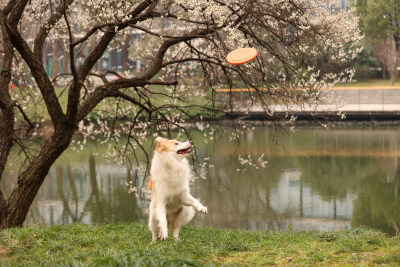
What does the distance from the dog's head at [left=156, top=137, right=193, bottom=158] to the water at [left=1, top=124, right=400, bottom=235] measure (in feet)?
14.2

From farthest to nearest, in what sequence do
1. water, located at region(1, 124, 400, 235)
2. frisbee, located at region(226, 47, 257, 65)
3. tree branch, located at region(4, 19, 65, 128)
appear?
water, located at region(1, 124, 400, 235) < tree branch, located at region(4, 19, 65, 128) < frisbee, located at region(226, 47, 257, 65)

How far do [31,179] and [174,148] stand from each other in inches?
147

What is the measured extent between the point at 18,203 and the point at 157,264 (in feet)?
18.8

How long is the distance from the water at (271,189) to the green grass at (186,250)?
13.4 feet

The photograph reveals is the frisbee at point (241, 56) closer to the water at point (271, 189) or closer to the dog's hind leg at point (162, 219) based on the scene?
the dog's hind leg at point (162, 219)

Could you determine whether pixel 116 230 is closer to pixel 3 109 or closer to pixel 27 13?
pixel 3 109

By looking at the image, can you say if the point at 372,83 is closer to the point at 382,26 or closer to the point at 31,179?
the point at 382,26

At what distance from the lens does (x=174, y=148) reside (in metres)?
7.12

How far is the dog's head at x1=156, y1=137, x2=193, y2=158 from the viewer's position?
7.06 m

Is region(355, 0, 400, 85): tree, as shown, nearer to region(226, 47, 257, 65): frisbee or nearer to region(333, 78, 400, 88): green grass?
region(333, 78, 400, 88): green grass

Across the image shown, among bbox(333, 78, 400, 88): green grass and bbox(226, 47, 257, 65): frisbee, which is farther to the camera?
bbox(333, 78, 400, 88): green grass

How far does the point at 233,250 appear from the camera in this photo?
21.5 ft

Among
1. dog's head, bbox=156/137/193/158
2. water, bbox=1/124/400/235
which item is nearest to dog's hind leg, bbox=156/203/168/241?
dog's head, bbox=156/137/193/158

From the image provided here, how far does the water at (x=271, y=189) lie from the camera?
1493cm
